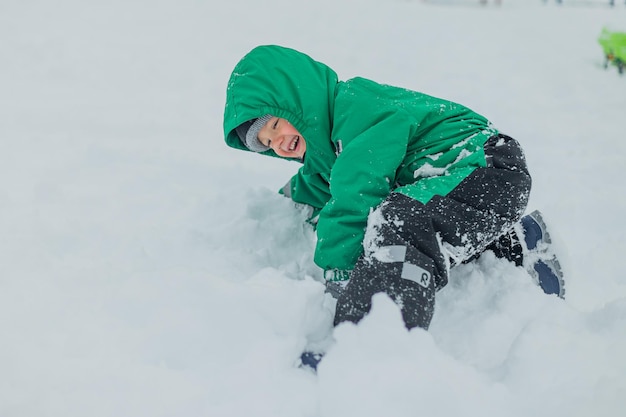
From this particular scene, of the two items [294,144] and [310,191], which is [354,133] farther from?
→ [310,191]

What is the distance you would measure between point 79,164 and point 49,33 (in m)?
2.74

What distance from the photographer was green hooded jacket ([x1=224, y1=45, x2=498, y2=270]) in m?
1.36

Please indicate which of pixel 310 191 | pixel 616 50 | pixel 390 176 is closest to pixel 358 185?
pixel 390 176

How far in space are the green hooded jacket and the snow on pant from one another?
4cm

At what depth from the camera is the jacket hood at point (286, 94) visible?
4.95 ft

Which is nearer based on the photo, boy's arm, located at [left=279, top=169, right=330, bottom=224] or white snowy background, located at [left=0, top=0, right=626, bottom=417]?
white snowy background, located at [left=0, top=0, right=626, bottom=417]

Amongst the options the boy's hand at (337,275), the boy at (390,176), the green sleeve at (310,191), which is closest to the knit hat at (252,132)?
the boy at (390,176)

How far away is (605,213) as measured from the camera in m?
2.08

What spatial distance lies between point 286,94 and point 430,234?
572mm

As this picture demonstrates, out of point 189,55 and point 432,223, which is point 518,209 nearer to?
point 432,223

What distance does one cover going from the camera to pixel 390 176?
1.39m

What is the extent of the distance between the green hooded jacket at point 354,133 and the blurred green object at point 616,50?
4377 mm

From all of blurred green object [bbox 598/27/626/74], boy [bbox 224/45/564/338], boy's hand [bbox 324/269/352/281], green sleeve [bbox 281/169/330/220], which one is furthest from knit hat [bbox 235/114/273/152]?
blurred green object [bbox 598/27/626/74]

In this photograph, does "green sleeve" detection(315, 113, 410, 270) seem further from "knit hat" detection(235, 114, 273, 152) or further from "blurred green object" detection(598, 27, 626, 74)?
"blurred green object" detection(598, 27, 626, 74)
